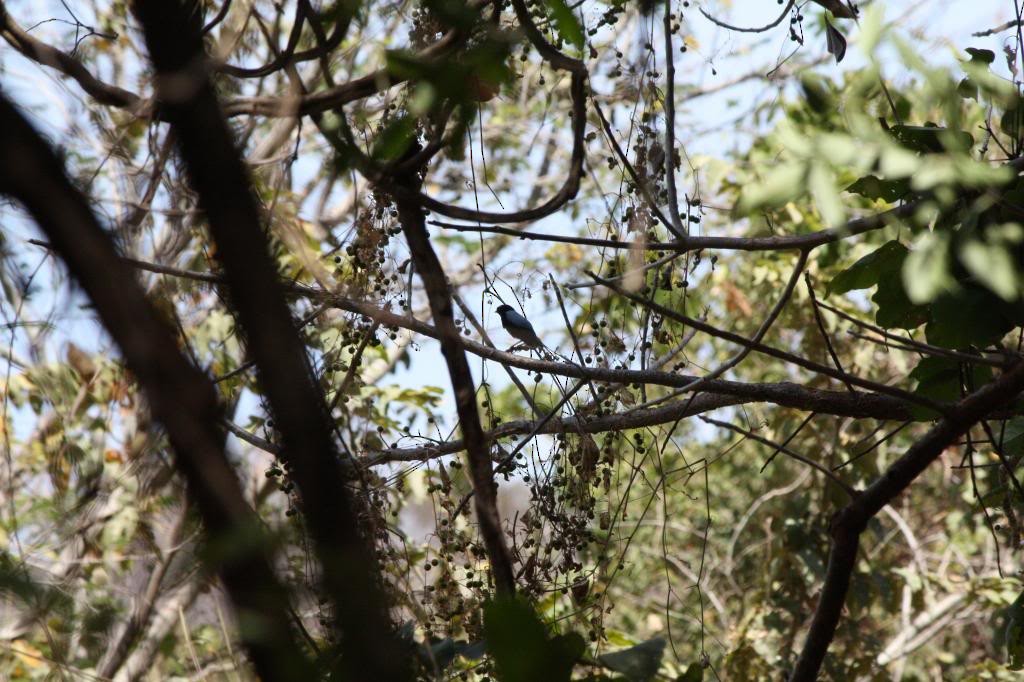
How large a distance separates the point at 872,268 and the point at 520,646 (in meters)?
1.38

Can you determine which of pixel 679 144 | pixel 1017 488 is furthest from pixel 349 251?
pixel 1017 488

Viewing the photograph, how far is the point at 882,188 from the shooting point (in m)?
1.64

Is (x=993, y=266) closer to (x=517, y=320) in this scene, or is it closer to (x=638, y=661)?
(x=638, y=661)

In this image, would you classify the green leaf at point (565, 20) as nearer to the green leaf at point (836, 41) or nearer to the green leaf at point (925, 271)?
the green leaf at point (925, 271)

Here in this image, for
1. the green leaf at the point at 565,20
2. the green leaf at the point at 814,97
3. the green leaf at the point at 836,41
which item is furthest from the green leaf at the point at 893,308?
the green leaf at the point at 565,20

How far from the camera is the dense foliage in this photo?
20.1 inches

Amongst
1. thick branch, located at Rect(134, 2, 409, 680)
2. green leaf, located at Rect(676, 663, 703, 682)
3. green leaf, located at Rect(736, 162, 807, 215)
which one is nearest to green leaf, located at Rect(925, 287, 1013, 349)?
green leaf, located at Rect(736, 162, 807, 215)

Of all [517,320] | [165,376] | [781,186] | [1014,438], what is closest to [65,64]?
[517,320]

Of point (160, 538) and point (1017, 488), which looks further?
point (160, 538)

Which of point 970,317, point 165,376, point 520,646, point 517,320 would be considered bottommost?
point 520,646

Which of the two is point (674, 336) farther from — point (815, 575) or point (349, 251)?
point (815, 575)

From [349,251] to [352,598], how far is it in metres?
1.49

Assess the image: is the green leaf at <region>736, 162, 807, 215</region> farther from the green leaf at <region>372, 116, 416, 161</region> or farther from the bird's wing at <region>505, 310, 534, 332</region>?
the bird's wing at <region>505, 310, 534, 332</region>

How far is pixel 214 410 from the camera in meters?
0.51
